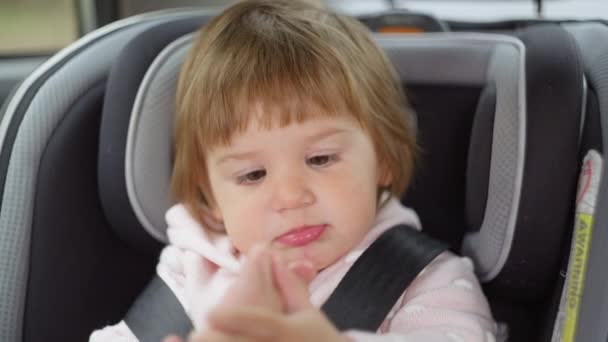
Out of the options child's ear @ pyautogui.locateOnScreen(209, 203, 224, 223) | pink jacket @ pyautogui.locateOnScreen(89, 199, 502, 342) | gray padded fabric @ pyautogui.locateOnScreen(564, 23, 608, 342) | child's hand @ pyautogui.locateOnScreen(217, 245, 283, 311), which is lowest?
pink jacket @ pyautogui.locateOnScreen(89, 199, 502, 342)

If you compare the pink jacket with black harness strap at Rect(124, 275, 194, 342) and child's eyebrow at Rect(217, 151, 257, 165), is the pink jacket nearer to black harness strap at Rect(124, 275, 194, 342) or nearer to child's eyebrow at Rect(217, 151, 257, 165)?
black harness strap at Rect(124, 275, 194, 342)

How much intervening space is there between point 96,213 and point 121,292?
0.57ft

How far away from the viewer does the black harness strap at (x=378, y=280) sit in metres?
1.00

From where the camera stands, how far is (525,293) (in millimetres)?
1054

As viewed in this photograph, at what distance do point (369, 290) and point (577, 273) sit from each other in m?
0.31

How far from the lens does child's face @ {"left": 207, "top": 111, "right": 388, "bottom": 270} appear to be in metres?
0.97

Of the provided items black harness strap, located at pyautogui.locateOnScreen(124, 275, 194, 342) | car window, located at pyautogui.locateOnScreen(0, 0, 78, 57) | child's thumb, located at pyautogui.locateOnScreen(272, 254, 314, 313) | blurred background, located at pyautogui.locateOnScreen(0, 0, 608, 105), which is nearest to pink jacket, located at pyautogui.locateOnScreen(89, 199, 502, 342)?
black harness strap, located at pyautogui.locateOnScreen(124, 275, 194, 342)

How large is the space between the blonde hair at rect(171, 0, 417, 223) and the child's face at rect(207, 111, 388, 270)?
0.08ft

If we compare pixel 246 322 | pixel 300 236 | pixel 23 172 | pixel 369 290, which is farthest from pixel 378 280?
pixel 23 172

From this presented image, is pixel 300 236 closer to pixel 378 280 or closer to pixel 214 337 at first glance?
pixel 378 280

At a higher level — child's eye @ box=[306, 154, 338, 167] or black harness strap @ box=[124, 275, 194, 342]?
child's eye @ box=[306, 154, 338, 167]

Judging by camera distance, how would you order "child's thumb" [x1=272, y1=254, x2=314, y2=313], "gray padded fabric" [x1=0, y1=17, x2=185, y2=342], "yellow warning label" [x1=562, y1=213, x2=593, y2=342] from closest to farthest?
"child's thumb" [x1=272, y1=254, x2=314, y2=313] → "yellow warning label" [x1=562, y1=213, x2=593, y2=342] → "gray padded fabric" [x1=0, y1=17, x2=185, y2=342]

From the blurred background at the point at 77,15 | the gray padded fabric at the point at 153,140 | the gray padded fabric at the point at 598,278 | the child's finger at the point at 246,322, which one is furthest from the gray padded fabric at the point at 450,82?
the child's finger at the point at 246,322

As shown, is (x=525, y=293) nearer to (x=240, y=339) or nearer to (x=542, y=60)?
(x=542, y=60)
